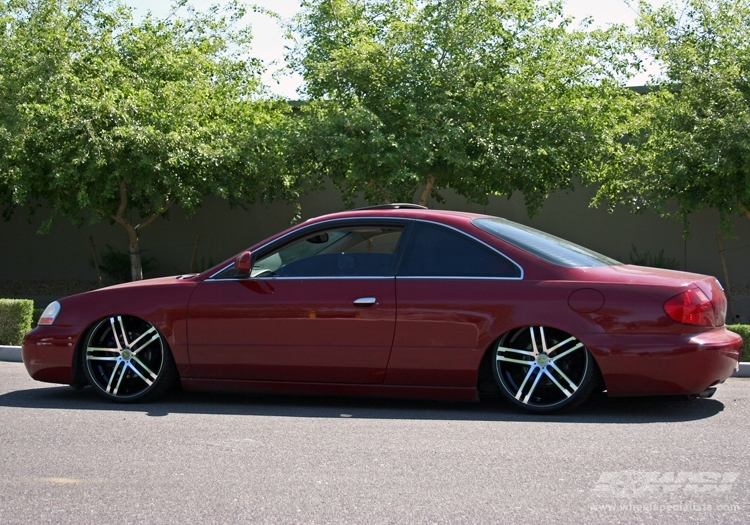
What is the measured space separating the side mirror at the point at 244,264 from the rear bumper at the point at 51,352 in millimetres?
1392

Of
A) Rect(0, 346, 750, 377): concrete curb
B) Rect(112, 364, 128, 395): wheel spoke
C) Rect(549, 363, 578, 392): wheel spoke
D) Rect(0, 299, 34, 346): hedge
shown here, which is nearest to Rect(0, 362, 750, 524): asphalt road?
Rect(112, 364, 128, 395): wheel spoke

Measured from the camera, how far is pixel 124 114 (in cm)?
1517

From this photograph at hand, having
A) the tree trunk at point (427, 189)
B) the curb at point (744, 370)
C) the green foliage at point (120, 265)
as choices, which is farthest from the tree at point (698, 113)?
the green foliage at point (120, 265)

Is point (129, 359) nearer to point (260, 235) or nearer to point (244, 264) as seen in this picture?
point (244, 264)

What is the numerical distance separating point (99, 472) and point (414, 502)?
1.84 m

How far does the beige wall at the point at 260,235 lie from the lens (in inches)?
735

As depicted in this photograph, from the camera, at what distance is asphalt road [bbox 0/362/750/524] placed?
443cm

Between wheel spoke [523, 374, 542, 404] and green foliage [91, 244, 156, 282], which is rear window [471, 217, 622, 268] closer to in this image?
wheel spoke [523, 374, 542, 404]

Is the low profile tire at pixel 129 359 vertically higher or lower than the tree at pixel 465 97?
lower


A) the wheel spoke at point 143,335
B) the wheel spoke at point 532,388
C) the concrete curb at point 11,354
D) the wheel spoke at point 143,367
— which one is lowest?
the concrete curb at point 11,354

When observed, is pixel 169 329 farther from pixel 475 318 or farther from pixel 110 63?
pixel 110 63

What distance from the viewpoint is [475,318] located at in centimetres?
649

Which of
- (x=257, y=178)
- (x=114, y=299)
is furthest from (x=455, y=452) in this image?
(x=257, y=178)

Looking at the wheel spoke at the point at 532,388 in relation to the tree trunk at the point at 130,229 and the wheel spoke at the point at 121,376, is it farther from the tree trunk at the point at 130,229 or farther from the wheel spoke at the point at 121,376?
the tree trunk at the point at 130,229
